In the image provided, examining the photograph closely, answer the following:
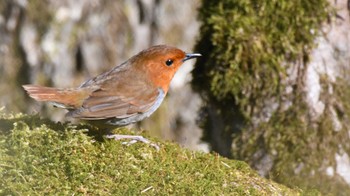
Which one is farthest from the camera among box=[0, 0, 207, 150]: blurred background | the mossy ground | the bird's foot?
box=[0, 0, 207, 150]: blurred background

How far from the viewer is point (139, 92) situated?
18.9ft

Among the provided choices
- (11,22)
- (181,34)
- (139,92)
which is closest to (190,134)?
(181,34)

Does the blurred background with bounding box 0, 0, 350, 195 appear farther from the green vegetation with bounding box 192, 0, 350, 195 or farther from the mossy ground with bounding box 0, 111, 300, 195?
the mossy ground with bounding box 0, 111, 300, 195

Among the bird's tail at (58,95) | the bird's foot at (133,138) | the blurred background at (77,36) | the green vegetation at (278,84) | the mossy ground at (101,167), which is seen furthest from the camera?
the blurred background at (77,36)

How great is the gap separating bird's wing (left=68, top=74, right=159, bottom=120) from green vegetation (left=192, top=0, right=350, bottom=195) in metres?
1.01

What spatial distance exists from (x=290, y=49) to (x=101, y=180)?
269 cm

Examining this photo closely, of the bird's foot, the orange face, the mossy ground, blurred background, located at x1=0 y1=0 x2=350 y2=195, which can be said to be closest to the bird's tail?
the mossy ground

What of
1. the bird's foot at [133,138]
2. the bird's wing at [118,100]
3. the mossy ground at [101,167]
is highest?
the bird's wing at [118,100]

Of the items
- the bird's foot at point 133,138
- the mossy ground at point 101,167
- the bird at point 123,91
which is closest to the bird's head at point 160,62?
the bird at point 123,91

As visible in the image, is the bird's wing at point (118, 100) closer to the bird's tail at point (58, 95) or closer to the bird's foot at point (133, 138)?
the bird's tail at point (58, 95)

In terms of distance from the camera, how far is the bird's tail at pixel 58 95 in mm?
Result: 5199

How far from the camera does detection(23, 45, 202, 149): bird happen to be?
5.29 metres

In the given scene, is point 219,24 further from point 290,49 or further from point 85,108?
point 85,108

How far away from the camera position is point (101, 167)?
4.46 m
